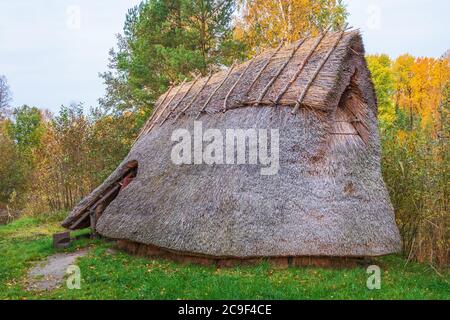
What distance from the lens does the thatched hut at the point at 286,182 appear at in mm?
9703

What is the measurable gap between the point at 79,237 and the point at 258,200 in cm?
864

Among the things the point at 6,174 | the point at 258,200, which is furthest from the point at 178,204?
the point at 6,174

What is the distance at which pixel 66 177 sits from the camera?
24625 millimetres

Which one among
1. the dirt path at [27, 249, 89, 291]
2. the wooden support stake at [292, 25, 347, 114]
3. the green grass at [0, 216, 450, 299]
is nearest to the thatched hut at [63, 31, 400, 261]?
the wooden support stake at [292, 25, 347, 114]

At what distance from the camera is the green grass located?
7.92 metres

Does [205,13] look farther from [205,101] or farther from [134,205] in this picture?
[134,205]

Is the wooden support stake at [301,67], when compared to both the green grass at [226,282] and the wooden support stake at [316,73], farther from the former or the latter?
the green grass at [226,282]

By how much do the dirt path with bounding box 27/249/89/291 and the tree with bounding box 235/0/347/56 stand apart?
16.7 meters

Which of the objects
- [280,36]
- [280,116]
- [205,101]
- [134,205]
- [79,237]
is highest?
[280,36]

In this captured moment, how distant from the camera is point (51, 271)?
11266 mm

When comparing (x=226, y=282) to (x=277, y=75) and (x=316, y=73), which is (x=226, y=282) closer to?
(x=316, y=73)

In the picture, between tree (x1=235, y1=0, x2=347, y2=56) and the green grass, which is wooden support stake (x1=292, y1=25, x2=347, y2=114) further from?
tree (x1=235, y1=0, x2=347, y2=56)

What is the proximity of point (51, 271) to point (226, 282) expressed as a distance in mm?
5541

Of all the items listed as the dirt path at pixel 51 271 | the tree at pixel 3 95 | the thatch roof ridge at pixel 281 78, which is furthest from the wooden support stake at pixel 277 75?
the tree at pixel 3 95
